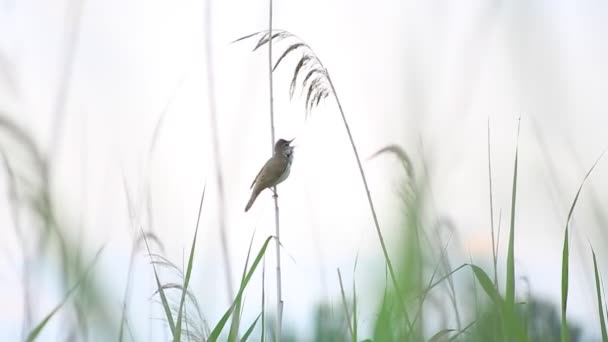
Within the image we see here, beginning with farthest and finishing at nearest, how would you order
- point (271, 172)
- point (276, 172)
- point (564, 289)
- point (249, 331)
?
point (276, 172), point (271, 172), point (249, 331), point (564, 289)

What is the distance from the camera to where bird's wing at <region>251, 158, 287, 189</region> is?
253 cm

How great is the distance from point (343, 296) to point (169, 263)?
0.54 m

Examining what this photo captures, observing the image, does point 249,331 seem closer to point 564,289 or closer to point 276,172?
point 564,289

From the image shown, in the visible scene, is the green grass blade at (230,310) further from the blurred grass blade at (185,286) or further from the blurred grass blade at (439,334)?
the blurred grass blade at (439,334)

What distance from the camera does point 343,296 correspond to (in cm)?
219

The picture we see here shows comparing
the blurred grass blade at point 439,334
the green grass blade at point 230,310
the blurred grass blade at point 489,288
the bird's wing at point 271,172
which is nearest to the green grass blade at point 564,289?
the blurred grass blade at point 489,288

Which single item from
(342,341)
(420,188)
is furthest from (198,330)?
(420,188)

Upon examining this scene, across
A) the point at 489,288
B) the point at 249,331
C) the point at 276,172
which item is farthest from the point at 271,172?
the point at 489,288

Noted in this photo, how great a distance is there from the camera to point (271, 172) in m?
2.76

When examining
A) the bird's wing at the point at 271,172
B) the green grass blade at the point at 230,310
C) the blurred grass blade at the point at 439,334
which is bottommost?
the blurred grass blade at the point at 439,334

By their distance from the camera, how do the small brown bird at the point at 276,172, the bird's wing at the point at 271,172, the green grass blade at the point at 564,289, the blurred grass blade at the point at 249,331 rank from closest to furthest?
the green grass blade at the point at 564,289, the blurred grass blade at the point at 249,331, the bird's wing at the point at 271,172, the small brown bird at the point at 276,172

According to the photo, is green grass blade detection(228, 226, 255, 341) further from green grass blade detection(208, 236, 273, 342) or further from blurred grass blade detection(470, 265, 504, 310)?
blurred grass blade detection(470, 265, 504, 310)

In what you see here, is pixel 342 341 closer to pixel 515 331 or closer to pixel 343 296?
pixel 343 296

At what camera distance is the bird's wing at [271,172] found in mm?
2531
